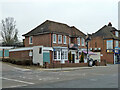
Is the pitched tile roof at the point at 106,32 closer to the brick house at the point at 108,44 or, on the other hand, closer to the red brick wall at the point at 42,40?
the brick house at the point at 108,44

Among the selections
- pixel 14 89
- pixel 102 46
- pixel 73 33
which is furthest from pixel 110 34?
pixel 14 89

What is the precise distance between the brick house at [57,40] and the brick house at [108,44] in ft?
46.4

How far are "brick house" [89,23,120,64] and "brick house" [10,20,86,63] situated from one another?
14.1 metres

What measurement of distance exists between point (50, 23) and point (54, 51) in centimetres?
623

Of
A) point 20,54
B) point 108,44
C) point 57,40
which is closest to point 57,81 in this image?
point 57,40

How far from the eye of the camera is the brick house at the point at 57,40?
1273 inches

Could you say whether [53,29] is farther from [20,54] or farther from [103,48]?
[103,48]

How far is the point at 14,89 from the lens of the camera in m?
Answer: 10.2

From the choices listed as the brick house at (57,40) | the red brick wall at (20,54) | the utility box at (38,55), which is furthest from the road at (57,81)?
the red brick wall at (20,54)

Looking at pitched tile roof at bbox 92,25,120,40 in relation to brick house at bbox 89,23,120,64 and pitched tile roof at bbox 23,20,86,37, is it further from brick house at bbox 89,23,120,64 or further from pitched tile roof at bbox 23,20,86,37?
pitched tile roof at bbox 23,20,86,37

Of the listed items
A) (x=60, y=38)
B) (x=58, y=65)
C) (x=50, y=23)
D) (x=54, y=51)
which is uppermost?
(x=50, y=23)

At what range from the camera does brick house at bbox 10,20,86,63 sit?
3234 cm

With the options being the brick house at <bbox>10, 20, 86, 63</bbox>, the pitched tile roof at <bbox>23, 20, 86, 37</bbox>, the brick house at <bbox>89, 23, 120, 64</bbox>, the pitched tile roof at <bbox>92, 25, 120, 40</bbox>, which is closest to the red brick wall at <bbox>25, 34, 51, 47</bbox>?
the brick house at <bbox>10, 20, 86, 63</bbox>

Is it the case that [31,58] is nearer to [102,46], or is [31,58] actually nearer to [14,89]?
[14,89]
